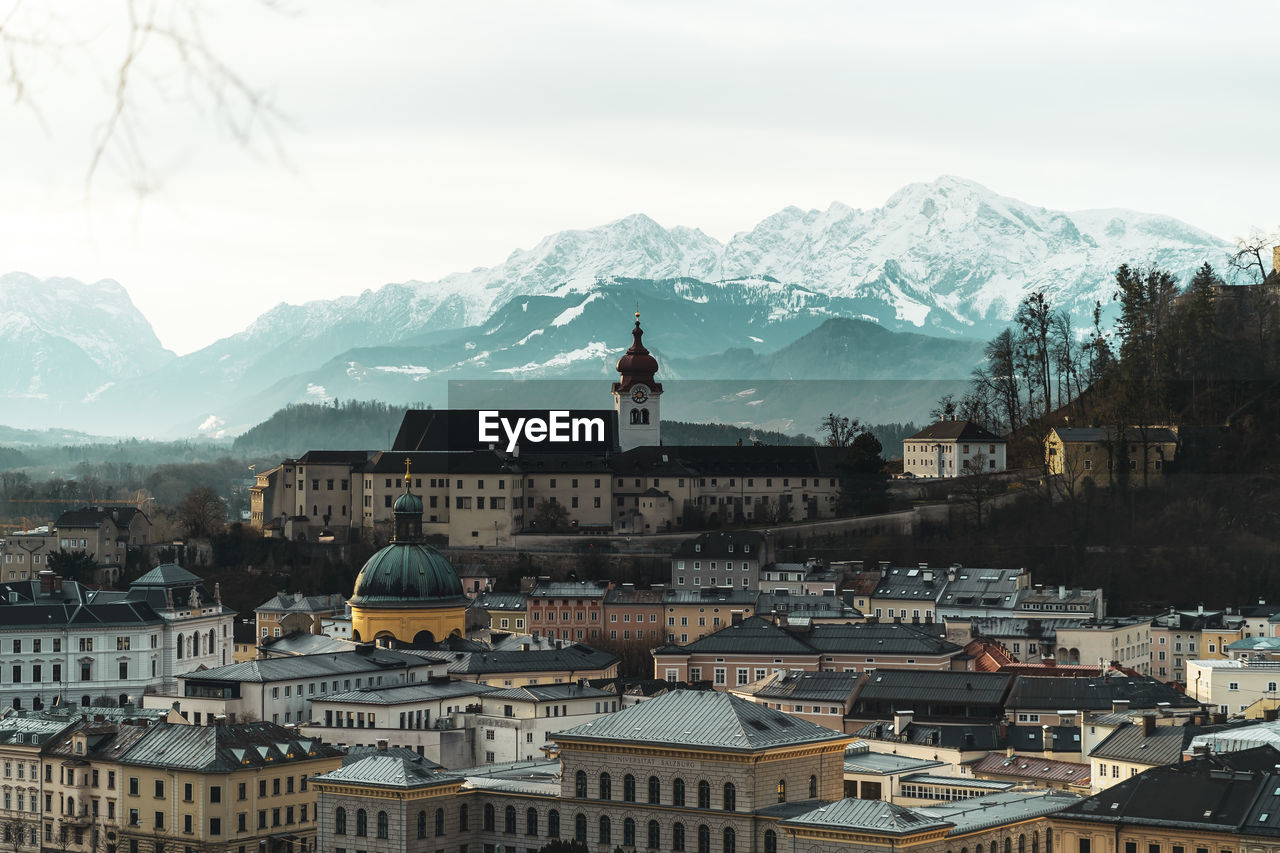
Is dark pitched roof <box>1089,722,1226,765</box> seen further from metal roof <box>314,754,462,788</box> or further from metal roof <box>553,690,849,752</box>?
metal roof <box>314,754,462,788</box>

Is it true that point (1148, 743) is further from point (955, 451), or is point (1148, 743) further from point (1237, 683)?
point (955, 451)

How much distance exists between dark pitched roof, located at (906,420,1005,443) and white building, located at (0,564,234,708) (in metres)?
64.7

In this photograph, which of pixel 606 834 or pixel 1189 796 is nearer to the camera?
pixel 1189 796

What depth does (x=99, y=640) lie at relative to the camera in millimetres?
144000

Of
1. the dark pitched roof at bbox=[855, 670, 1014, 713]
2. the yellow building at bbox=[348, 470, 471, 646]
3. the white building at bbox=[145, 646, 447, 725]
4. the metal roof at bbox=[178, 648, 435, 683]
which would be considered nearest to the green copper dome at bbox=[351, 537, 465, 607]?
the yellow building at bbox=[348, 470, 471, 646]

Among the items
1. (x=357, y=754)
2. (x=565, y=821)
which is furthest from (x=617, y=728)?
(x=357, y=754)

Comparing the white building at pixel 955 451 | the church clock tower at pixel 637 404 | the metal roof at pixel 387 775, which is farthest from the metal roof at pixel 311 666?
the church clock tower at pixel 637 404

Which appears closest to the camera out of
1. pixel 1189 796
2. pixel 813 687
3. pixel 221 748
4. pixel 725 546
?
pixel 1189 796

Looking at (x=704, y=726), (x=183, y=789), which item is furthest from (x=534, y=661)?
(x=704, y=726)

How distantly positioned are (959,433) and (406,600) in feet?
207

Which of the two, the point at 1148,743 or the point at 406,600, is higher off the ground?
the point at 406,600

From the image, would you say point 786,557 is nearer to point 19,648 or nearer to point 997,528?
point 997,528

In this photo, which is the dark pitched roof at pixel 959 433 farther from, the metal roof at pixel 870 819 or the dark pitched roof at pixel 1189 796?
the metal roof at pixel 870 819

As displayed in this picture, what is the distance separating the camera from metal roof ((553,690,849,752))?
89812 millimetres
